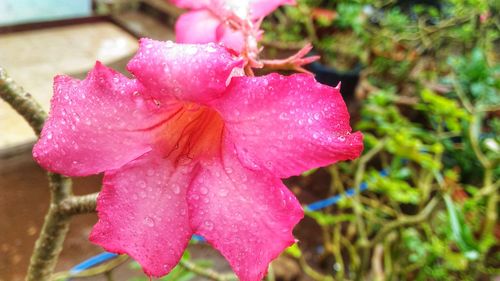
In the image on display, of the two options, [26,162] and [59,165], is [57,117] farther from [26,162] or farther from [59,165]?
[26,162]

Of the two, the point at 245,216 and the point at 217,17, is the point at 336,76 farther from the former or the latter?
the point at 245,216

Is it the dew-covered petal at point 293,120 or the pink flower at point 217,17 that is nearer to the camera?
the dew-covered petal at point 293,120

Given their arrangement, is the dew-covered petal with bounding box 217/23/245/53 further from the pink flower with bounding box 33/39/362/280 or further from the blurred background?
the blurred background

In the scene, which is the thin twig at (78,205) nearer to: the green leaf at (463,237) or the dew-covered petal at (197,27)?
the dew-covered petal at (197,27)

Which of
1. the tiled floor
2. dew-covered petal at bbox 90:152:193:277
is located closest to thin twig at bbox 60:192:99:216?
dew-covered petal at bbox 90:152:193:277

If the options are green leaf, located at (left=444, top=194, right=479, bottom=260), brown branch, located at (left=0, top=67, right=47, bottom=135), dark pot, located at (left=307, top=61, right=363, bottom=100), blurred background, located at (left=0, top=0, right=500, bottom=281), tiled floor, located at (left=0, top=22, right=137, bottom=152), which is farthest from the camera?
tiled floor, located at (left=0, top=22, right=137, bottom=152)

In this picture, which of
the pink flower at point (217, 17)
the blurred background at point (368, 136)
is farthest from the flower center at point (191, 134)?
the blurred background at point (368, 136)
